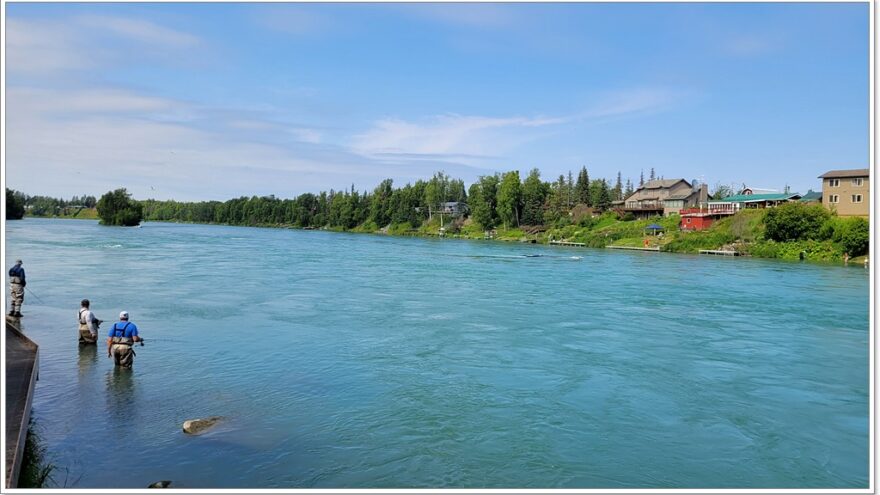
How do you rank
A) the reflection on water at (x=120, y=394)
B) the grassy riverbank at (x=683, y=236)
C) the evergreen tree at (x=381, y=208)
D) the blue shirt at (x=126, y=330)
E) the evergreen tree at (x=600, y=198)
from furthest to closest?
the evergreen tree at (x=381, y=208) < the evergreen tree at (x=600, y=198) < the grassy riverbank at (x=683, y=236) < the blue shirt at (x=126, y=330) < the reflection on water at (x=120, y=394)

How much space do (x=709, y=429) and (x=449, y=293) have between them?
21517 mm

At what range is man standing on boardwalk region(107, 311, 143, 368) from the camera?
16.0 meters

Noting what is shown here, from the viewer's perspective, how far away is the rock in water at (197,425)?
479 inches

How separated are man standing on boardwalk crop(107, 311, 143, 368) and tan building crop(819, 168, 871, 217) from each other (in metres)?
77.0

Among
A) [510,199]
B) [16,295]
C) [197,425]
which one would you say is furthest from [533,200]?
[197,425]

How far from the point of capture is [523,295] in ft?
112

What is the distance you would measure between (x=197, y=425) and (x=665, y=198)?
102350 mm

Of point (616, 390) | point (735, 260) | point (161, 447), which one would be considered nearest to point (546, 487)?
point (616, 390)

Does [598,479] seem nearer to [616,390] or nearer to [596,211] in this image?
[616,390]

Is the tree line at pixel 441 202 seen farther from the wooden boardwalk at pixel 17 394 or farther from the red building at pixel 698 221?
the wooden boardwalk at pixel 17 394

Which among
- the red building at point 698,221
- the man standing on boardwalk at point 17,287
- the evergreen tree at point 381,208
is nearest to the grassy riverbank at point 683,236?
the red building at point 698,221

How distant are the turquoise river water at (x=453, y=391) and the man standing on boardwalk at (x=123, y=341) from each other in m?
0.38

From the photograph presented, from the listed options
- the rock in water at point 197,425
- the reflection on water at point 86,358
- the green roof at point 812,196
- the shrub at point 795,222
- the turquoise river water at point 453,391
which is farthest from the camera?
the green roof at point 812,196

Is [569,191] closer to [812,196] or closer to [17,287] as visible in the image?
[812,196]
